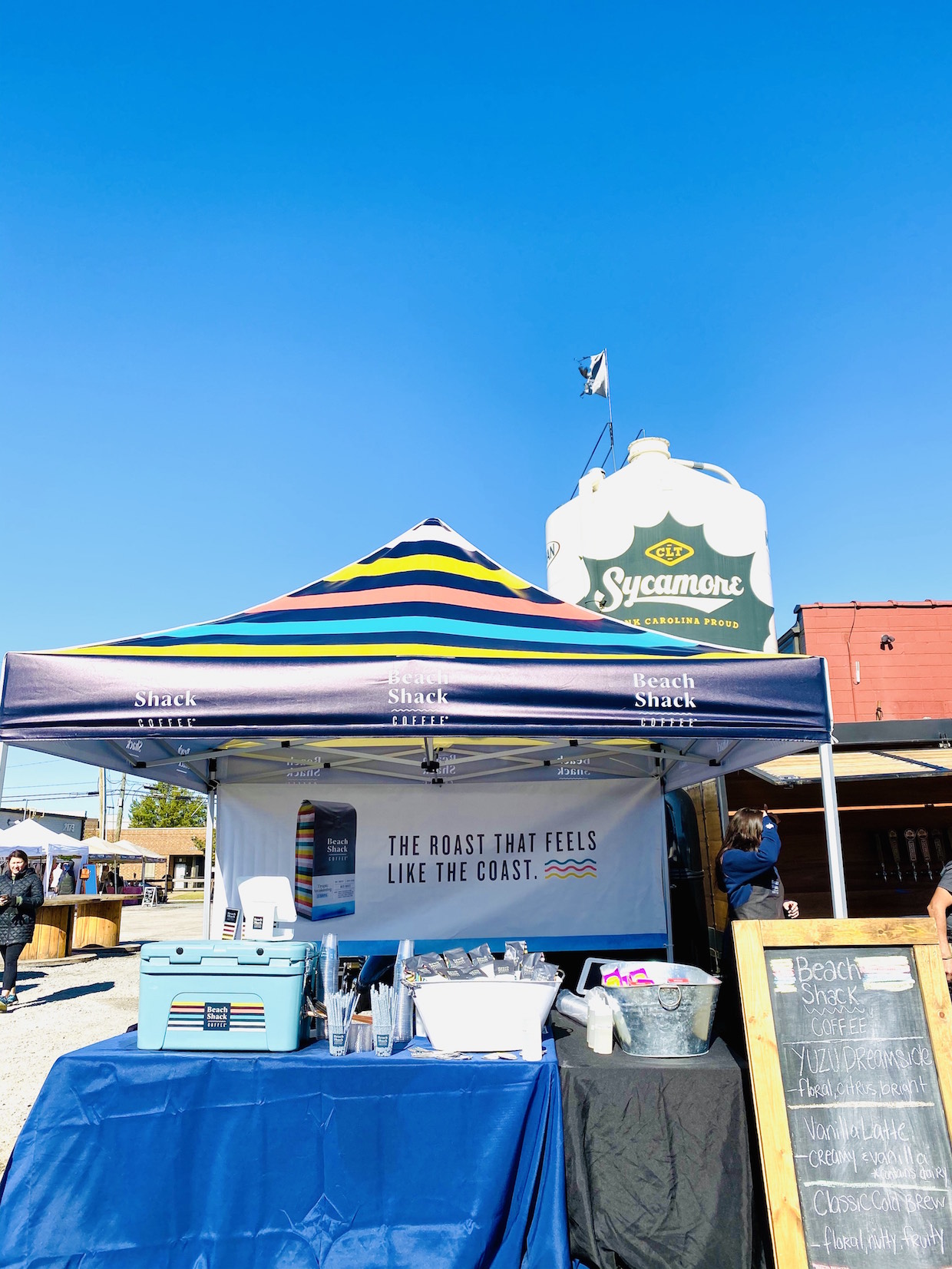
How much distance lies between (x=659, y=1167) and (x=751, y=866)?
7.51ft

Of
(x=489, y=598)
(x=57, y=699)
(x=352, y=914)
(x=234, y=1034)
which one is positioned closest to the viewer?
(x=234, y=1034)

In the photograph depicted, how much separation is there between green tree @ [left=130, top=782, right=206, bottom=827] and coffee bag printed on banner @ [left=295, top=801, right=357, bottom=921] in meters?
44.5

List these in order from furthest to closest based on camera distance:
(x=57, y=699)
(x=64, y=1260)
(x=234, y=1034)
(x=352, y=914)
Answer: (x=352, y=914)
(x=57, y=699)
(x=234, y=1034)
(x=64, y=1260)

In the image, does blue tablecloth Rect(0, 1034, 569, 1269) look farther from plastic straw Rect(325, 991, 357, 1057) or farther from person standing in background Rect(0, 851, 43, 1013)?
person standing in background Rect(0, 851, 43, 1013)

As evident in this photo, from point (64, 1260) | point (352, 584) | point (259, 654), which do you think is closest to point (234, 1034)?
point (64, 1260)

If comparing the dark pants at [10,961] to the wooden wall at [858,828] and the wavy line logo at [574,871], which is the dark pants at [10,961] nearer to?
the wavy line logo at [574,871]

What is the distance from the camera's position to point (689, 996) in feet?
9.86

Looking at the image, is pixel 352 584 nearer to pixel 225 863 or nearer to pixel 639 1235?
pixel 225 863

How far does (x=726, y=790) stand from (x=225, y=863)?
4.87m

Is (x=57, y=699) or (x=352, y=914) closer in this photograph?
(x=57, y=699)

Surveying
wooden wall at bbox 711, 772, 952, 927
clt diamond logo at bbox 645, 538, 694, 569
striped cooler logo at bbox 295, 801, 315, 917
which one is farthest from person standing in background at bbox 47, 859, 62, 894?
wooden wall at bbox 711, 772, 952, 927

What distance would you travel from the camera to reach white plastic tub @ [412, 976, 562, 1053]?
2.96 m

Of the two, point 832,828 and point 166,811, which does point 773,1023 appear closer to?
point 832,828

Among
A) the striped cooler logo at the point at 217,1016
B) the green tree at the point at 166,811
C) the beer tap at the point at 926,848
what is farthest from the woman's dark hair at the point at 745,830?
the green tree at the point at 166,811
